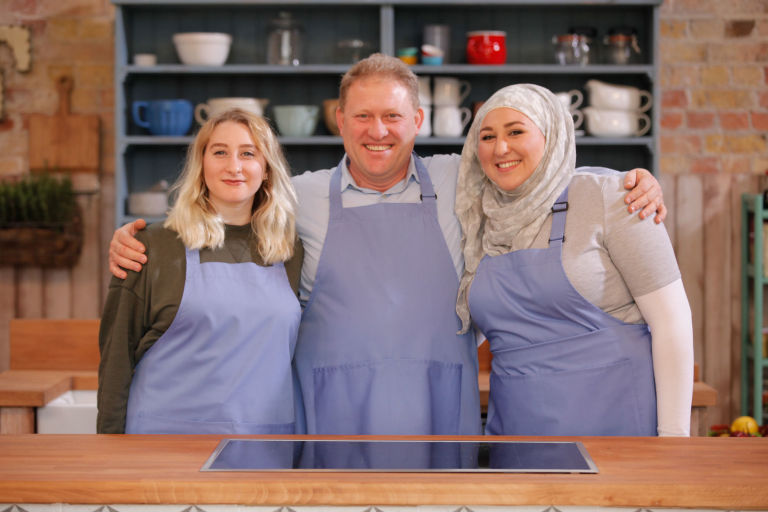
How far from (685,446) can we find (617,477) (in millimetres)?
280

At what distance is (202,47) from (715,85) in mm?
2576

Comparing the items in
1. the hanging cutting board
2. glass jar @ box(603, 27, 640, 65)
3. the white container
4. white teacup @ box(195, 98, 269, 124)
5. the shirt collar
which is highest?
glass jar @ box(603, 27, 640, 65)

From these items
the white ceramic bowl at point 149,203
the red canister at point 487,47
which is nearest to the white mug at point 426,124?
the red canister at point 487,47

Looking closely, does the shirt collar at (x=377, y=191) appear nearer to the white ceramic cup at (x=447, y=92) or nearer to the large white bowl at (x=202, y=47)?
the white ceramic cup at (x=447, y=92)

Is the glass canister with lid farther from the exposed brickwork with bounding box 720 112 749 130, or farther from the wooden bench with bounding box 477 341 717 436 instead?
the wooden bench with bounding box 477 341 717 436

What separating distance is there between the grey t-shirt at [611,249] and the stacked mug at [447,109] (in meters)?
1.96

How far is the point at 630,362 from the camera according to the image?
75.6 inches

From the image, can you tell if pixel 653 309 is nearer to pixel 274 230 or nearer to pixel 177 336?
pixel 274 230

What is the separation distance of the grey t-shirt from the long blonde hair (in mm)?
646

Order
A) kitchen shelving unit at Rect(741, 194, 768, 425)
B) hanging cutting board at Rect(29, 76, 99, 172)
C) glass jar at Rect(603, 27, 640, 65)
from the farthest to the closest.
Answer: hanging cutting board at Rect(29, 76, 99, 172)
kitchen shelving unit at Rect(741, 194, 768, 425)
glass jar at Rect(603, 27, 640, 65)

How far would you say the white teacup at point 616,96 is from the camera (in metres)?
3.88

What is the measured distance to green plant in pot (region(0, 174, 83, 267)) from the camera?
4.14 metres

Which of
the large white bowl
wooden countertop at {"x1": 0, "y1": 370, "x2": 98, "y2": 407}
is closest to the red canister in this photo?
the large white bowl

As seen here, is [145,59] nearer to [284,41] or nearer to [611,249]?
[284,41]
